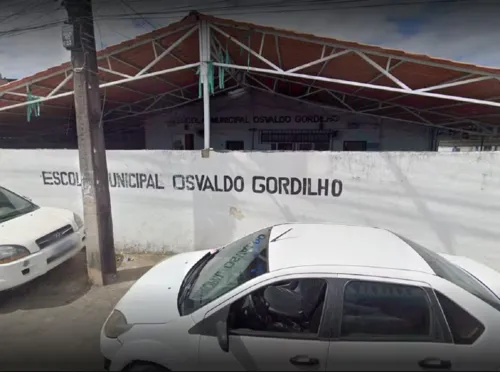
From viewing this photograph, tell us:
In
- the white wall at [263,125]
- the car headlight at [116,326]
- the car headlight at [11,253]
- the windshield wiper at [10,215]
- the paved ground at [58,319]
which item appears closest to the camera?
the car headlight at [116,326]

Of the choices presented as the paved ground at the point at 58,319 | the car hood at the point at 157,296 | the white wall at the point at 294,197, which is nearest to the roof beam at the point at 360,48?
the white wall at the point at 294,197

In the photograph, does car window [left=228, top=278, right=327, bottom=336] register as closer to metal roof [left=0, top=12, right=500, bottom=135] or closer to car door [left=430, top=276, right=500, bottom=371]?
car door [left=430, top=276, right=500, bottom=371]

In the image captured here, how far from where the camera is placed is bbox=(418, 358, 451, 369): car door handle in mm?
1689

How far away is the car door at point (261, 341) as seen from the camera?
1.77 m

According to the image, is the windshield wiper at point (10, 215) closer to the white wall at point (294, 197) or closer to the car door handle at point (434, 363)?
Result: the white wall at point (294, 197)

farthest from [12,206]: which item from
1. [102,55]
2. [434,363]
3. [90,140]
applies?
[434,363]

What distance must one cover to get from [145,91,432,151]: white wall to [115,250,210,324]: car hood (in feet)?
31.4

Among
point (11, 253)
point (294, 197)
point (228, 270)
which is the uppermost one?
point (294, 197)

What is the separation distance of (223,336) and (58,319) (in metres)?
2.63

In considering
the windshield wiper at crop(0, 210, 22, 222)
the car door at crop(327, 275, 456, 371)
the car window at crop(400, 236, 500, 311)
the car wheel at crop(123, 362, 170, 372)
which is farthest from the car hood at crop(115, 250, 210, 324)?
the windshield wiper at crop(0, 210, 22, 222)

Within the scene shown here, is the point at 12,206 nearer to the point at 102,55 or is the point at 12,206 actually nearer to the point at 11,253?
the point at 11,253

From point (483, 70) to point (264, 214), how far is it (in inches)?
159

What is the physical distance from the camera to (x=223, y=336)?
1.77 m

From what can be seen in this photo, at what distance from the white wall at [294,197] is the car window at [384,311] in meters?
2.66
